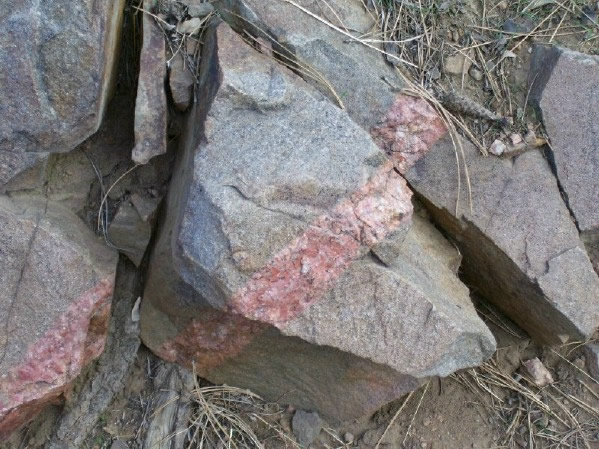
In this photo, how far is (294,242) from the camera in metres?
2.00

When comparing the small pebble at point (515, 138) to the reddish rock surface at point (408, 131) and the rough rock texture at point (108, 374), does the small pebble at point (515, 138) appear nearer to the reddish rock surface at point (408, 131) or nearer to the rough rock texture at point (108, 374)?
the reddish rock surface at point (408, 131)

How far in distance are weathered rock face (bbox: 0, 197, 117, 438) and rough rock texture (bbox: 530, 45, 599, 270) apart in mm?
1495

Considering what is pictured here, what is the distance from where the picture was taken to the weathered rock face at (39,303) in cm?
216

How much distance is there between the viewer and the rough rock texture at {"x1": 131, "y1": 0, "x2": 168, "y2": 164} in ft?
7.38

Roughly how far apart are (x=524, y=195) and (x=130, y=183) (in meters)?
1.25

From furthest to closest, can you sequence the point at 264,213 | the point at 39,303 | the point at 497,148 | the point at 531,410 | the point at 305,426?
the point at 531,410 < the point at 305,426 < the point at 497,148 < the point at 39,303 < the point at 264,213

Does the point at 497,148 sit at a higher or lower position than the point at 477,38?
lower

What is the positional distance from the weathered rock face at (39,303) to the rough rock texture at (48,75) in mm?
171

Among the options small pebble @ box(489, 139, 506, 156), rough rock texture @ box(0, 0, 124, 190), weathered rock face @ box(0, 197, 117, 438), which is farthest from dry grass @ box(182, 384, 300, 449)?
small pebble @ box(489, 139, 506, 156)

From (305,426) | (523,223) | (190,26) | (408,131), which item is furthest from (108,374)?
(523,223)

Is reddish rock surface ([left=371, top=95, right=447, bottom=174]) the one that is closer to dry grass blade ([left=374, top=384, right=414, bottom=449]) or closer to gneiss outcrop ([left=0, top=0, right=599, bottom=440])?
gneiss outcrop ([left=0, top=0, right=599, bottom=440])

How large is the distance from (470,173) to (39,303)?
136cm

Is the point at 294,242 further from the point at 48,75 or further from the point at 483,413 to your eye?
the point at 483,413

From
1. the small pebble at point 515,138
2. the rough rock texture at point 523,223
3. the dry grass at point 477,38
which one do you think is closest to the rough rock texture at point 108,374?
the rough rock texture at point 523,223
